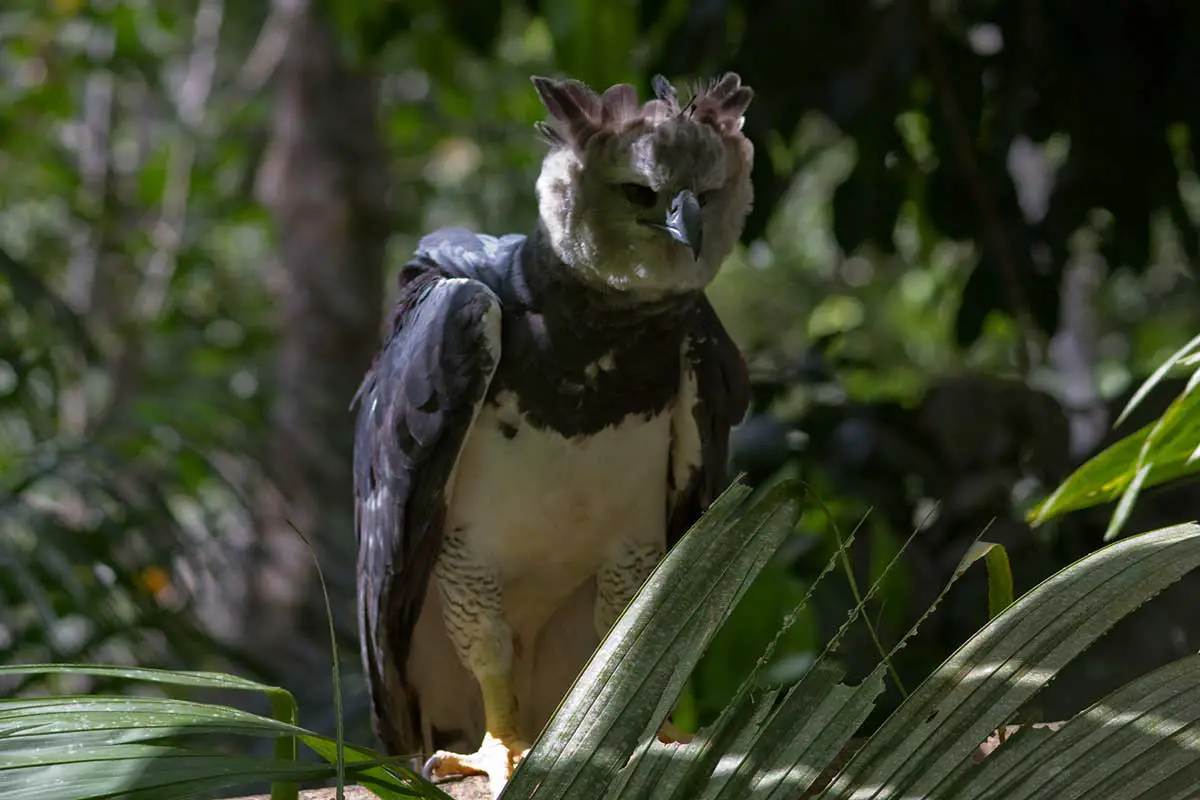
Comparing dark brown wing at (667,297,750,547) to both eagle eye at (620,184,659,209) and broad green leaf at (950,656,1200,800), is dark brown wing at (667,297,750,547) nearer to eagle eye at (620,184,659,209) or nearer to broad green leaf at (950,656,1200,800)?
eagle eye at (620,184,659,209)

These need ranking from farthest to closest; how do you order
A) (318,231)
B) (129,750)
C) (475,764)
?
(318,231)
(475,764)
(129,750)

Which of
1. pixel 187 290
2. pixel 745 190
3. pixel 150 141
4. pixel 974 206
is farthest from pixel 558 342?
pixel 150 141

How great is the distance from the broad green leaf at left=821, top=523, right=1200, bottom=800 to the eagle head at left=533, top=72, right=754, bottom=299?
2.28ft

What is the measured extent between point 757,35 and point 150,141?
410 centimetres

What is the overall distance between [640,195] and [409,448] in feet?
1.43

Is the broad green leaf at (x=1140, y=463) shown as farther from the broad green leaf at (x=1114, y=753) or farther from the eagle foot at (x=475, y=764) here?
the eagle foot at (x=475, y=764)

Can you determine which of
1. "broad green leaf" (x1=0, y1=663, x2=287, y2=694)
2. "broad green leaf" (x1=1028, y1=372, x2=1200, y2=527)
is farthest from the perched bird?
"broad green leaf" (x1=0, y1=663, x2=287, y2=694)

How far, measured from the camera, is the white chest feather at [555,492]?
5.47ft

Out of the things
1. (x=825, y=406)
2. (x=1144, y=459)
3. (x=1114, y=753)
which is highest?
(x=1144, y=459)

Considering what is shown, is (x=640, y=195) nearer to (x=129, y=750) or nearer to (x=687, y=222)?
(x=687, y=222)

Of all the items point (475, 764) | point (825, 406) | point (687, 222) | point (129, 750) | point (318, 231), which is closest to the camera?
point (129, 750)

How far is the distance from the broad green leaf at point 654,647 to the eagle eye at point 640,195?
69 cm

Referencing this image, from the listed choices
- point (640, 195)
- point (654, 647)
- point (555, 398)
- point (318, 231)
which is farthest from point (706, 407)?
point (318, 231)

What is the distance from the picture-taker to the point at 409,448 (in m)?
1.67
